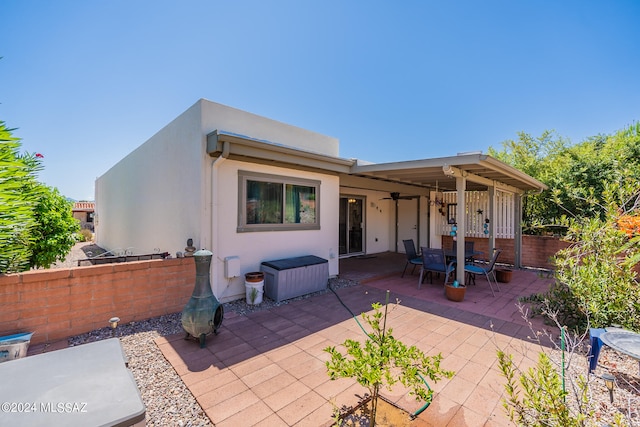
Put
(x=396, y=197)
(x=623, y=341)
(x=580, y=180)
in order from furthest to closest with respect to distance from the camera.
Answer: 1. (x=396, y=197)
2. (x=580, y=180)
3. (x=623, y=341)

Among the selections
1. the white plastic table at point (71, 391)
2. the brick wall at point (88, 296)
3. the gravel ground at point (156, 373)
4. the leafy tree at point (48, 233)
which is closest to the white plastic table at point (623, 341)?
the gravel ground at point (156, 373)

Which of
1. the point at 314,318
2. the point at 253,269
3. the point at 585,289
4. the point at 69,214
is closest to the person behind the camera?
the point at 585,289

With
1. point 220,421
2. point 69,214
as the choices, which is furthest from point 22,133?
point 220,421

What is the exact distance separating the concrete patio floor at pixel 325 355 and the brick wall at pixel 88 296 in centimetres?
86

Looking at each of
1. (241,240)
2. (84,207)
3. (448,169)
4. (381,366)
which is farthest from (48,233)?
(84,207)

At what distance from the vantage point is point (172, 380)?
9.00ft

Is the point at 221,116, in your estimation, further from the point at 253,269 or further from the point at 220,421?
the point at 220,421

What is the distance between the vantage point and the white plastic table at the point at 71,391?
1.24 m

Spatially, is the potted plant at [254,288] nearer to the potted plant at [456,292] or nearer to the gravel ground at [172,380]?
the gravel ground at [172,380]

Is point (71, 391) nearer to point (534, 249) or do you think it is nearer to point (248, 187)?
point (248, 187)

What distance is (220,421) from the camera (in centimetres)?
219

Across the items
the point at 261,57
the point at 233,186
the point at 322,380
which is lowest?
the point at 322,380

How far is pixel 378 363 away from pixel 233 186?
4138 mm

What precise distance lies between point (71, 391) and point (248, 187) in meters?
4.16
